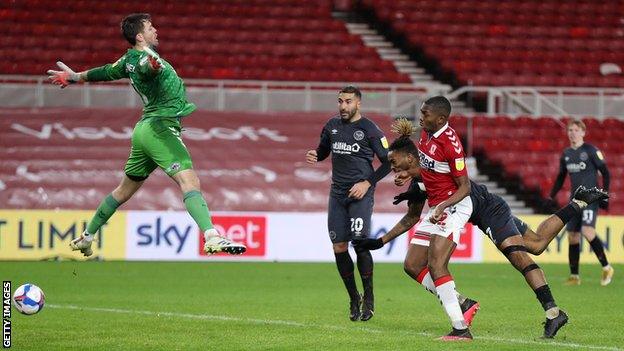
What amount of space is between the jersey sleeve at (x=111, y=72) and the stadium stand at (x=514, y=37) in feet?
56.2

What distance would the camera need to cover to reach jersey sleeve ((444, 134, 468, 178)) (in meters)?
9.02

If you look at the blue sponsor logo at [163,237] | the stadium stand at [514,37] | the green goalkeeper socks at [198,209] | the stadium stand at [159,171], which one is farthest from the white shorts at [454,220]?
the stadium stand at [514,37]

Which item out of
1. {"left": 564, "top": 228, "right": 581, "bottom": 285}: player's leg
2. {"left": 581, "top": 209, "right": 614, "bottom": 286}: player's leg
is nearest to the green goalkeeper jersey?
{"left": 564, "top": 228, "right": 581, "bottom": 285}: player's leg

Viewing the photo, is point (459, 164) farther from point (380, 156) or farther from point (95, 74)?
point (95, 74)

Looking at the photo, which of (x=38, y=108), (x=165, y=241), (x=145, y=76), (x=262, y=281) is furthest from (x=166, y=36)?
(x=145, y=76)

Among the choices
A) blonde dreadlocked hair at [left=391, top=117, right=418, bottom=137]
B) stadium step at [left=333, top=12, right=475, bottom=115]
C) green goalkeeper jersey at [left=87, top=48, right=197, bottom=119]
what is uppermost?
green goalkeeper jersey at [left=87, top=48, right=197, bottom=119]

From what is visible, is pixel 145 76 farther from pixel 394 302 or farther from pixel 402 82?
pixel 402 82

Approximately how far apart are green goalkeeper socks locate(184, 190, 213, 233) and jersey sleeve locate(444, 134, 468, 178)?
191 centimetres

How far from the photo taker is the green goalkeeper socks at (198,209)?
9.37 meters

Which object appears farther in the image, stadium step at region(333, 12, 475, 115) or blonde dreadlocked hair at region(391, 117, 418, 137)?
stadium step at region(333, 12, 475, 115)

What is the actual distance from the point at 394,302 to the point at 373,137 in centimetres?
239

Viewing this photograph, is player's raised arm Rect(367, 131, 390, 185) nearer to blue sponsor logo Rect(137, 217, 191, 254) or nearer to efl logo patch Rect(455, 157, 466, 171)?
efl logo patch Rect(455, 157, 466, 171)

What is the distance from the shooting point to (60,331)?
30.9 ft

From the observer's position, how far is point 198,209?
9.40m
